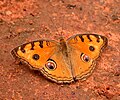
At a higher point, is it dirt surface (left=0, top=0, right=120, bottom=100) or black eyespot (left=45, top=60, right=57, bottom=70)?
black eyespot (left=45, top=60, right=57, bottom=70)

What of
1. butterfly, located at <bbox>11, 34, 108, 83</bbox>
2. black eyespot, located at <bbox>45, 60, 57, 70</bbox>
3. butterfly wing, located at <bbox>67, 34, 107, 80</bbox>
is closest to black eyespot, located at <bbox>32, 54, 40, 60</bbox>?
butterfly, located at <bbox>11, 34, 108, 83</bbox>

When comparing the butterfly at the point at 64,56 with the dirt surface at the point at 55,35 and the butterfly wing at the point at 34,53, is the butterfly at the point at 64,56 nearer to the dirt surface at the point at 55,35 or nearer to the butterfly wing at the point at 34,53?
the butterfly wing at the point at 34,53

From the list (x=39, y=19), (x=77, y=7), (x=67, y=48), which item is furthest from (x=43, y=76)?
(x=77, y=7)

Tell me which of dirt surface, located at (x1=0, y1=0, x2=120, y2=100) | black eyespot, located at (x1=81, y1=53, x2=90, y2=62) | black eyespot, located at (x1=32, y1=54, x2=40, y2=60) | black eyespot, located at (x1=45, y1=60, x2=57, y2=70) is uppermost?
black eyespot, located at (x1=32, y1=54, x2=40, y2=60)

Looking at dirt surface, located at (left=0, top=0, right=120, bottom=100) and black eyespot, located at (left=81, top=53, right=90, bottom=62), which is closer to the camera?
dirt surface, located at (left=0, top=0, right=120, bottom=100)

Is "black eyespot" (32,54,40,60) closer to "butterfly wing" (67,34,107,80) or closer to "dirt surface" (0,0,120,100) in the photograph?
"dirt surface" (0,0,120,100)

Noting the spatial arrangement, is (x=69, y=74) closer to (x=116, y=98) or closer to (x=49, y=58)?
(x=49, y=58)

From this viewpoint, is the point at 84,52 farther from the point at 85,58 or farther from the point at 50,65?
the point at 50,65
